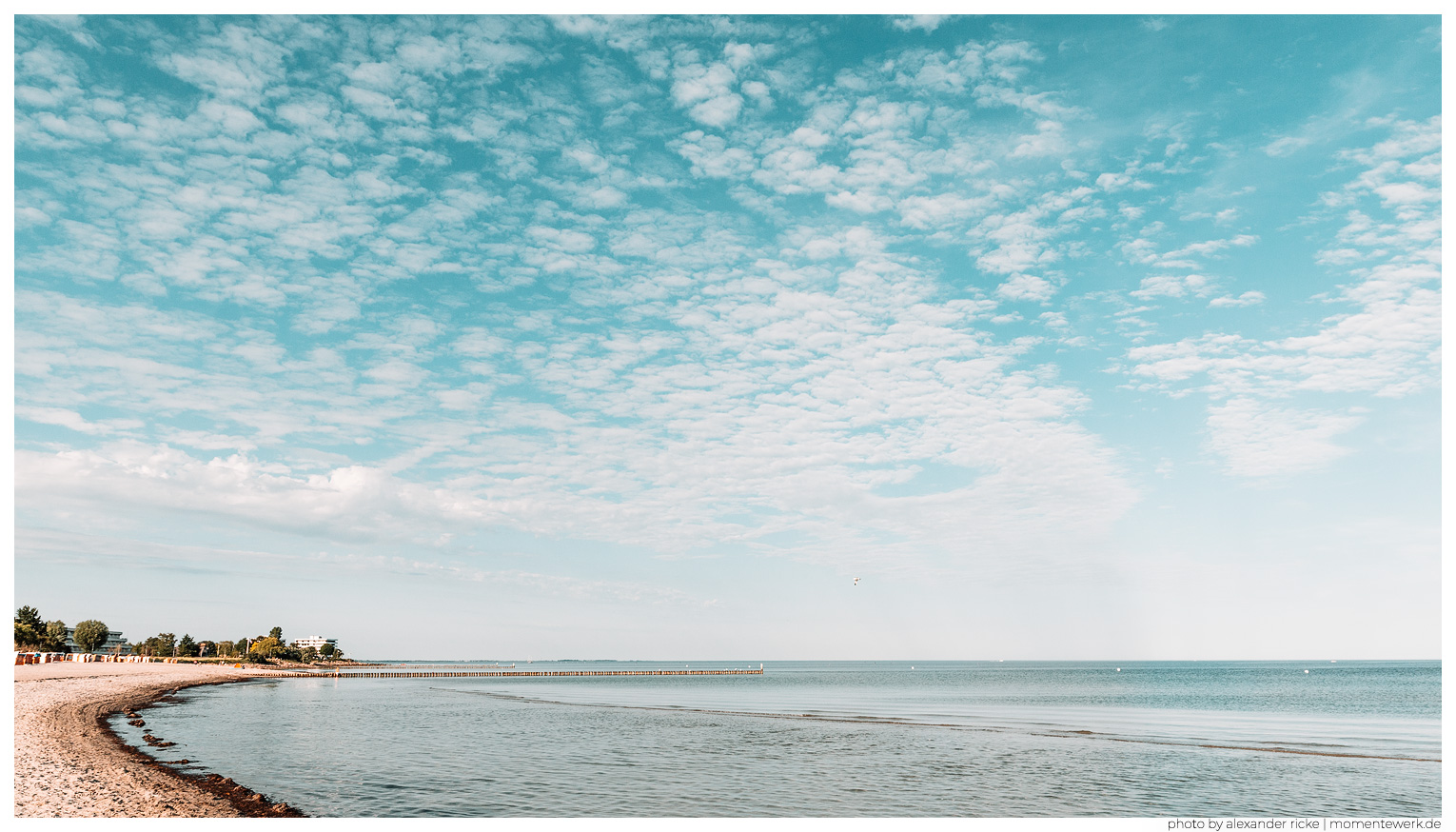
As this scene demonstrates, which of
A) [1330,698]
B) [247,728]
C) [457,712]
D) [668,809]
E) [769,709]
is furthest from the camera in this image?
[1330,698]

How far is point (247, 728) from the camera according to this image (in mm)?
49281

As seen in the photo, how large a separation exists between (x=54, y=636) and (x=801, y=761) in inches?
6848

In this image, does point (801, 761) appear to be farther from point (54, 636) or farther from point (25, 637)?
point (54, 636)

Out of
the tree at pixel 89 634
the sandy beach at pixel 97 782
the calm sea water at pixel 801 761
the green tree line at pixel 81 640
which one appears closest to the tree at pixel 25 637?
the green tree line at pixel 81 640

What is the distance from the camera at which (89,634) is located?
182250 mm

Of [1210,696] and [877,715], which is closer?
[877,715]

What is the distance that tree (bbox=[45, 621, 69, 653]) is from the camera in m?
148

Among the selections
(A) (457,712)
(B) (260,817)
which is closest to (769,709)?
(A) (457,712)

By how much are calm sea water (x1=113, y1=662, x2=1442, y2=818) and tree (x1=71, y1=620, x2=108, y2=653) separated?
143039 mm

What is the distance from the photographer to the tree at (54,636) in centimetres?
14838

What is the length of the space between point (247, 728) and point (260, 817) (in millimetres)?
31245

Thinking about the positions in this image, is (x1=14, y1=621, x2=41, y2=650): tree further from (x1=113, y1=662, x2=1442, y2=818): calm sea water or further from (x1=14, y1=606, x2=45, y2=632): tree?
(x1=113, y1=662, x2=1442, y2=818): calm sea water

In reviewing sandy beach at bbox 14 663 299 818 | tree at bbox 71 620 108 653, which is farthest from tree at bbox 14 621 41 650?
sandy beach at bbox 14 663 299 818
